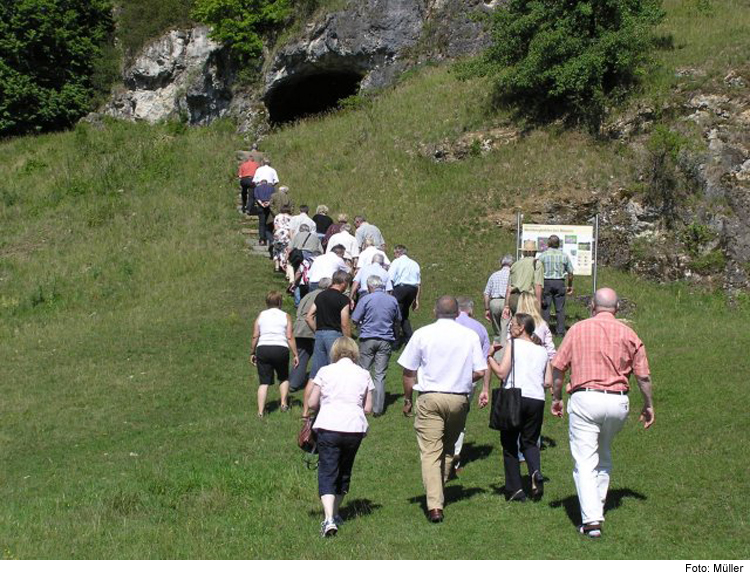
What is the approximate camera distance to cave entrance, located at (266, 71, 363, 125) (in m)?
34.8

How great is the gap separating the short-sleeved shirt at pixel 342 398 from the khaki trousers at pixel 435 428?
557 mm

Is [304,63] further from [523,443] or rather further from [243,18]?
[523,443]

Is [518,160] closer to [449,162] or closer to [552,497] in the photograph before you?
[449,162]

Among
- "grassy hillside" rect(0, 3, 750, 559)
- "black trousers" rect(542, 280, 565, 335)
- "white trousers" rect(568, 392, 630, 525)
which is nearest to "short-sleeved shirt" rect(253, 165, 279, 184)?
"grassy hillside" rect(0, 3, 750, 559)

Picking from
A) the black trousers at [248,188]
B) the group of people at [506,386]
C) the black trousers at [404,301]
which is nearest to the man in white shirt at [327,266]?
the black trousers at [404,301]

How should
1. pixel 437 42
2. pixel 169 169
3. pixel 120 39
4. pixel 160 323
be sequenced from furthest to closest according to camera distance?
pixel 120 39, pixel 437 42, pixel 169 169, pixel 160 323

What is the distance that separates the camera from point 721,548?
24.1ft

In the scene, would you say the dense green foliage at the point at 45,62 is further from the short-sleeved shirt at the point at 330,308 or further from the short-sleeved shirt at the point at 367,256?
the short-sleeved shirt at the point at 330,308

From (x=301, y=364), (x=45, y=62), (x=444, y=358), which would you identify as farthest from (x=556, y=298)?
(x=45, y=62)

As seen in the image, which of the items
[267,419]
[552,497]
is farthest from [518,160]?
[552,497]

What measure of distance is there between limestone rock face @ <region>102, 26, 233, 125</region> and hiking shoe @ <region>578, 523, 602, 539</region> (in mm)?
29428

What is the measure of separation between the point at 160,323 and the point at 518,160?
1069 cm

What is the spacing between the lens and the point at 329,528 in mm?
8008

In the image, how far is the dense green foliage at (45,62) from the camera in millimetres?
35469
